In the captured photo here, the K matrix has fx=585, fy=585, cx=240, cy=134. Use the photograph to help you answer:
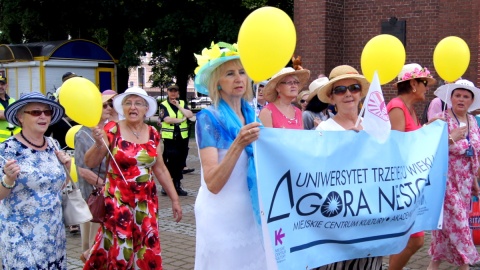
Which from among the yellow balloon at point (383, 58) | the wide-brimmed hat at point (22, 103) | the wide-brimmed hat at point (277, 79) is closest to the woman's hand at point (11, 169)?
the wide-brimmed hat at point (22, 103)

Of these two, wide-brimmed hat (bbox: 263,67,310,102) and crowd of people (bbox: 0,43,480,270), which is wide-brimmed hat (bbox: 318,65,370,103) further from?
wide-brimmed hat (bbox: 263,67,310,102)

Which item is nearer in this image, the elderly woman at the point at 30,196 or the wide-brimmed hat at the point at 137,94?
the elderly woman at the point at 30,196

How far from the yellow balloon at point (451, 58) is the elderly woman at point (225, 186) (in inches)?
98.3

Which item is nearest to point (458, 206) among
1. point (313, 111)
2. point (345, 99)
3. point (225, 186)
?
point (345, 99)

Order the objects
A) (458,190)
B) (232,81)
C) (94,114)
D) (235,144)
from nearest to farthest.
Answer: (235,144) < (232,81) < (94,114) < (458,190)

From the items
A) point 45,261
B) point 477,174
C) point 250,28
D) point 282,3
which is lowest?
point 45,261

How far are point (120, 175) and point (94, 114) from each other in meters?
0.59

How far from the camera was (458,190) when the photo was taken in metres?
5.74

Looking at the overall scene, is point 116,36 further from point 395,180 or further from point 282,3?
point 395,180

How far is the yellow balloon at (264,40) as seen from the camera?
3.30 metres

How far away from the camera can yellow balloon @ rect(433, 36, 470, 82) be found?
17.6ft

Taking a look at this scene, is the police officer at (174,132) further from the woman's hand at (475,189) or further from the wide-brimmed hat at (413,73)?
the wide-brimmed hat at (413,73)

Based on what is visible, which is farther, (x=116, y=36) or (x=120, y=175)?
(x=116, y=36)

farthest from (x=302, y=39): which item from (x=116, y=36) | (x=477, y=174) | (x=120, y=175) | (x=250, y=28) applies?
(x=116, y=36)
